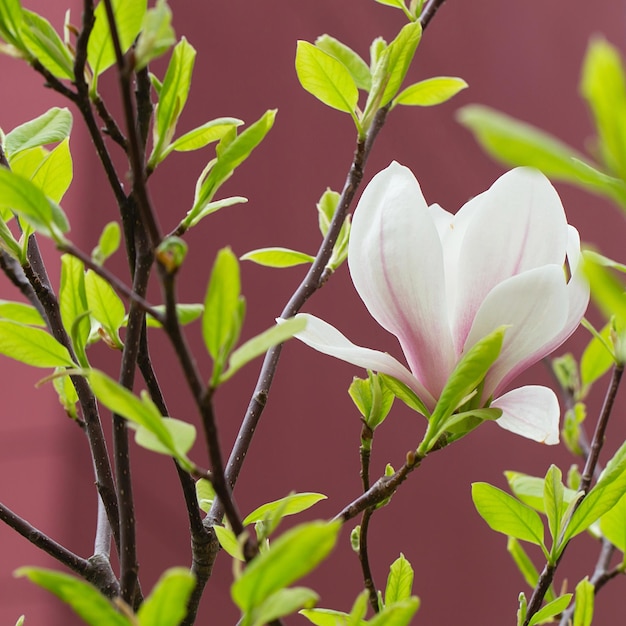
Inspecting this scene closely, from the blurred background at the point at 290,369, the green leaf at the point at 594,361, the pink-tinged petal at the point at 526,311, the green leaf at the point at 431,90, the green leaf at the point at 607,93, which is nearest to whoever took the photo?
the green leaf at the point at 607,93

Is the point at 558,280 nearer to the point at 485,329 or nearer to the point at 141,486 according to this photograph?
the point at 485,329

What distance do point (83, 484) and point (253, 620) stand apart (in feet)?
1.96

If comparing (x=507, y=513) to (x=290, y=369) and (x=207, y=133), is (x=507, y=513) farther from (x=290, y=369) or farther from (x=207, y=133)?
(x=290, y=369)

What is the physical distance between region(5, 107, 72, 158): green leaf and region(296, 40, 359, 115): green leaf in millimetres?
77

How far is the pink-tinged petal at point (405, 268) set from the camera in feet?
0.63

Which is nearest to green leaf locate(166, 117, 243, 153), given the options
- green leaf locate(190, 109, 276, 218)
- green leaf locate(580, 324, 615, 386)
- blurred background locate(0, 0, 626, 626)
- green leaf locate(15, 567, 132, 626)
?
green leaf locate(190, 109, 276, 218)

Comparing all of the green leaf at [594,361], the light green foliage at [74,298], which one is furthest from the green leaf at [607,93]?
the green leaf at [594,361]

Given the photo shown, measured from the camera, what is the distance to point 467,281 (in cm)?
20

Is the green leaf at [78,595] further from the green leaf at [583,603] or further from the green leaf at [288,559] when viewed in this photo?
the green leaf at [583,603]

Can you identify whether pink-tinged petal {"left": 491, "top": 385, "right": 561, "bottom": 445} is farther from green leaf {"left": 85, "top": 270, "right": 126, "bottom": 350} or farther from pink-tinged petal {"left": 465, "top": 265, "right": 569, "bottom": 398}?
green leaf {"left": 85, "top": 270, "right": 126, "bottom": 350}

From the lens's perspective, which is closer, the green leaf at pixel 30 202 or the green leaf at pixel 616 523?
the green leaf at pixel 30 202

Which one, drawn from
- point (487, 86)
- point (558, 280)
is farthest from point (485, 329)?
point (487, 86)

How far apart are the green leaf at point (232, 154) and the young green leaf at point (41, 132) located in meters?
0.05

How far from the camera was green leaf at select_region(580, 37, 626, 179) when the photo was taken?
0.08 meters
